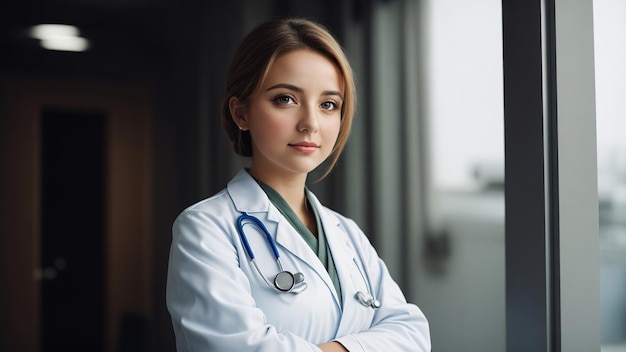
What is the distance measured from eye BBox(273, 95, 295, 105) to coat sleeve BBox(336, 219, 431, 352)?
0.33m

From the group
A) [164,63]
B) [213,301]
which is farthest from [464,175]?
[164,63]

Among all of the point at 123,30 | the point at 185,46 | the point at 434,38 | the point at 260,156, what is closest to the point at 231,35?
the point at 185,46

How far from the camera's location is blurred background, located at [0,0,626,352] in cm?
204

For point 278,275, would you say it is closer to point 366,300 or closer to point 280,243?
point 280,243

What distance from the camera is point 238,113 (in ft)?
4.02

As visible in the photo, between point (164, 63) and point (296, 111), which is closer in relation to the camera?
point (296, 111)

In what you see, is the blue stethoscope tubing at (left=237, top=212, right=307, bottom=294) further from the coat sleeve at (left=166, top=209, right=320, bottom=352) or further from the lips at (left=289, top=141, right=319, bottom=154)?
the lips at (left=289, top=141, right=319, bottom=154)

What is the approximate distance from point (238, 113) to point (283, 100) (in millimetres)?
112

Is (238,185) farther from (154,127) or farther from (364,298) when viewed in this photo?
(154,127)

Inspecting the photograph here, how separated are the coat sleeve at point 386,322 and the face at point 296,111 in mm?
251

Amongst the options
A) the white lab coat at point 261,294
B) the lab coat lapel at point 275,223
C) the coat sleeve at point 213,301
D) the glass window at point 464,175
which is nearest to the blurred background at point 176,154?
the glass window at point 464,175

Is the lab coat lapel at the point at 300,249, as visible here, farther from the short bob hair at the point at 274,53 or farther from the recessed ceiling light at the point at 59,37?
the recessed ceiling light at the point at 59,37

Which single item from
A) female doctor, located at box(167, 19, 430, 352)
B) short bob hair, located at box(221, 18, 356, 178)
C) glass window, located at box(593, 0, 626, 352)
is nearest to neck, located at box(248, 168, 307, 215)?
female doctor, located at box(167, 19, 430, 352)

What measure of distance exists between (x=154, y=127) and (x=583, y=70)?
8.87 feet
